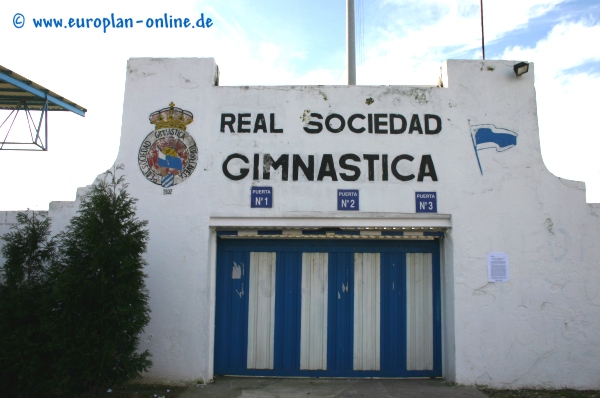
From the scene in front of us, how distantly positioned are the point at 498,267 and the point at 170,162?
495cm

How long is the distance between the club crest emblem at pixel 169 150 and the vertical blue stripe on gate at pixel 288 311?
1927 mm

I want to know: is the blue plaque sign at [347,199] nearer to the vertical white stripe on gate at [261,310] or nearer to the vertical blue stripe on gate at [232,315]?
the vertical white stripe on gate at [261,310]

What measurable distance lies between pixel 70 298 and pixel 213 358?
234 centimetres

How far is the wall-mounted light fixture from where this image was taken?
786 cm

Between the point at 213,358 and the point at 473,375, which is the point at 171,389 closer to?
the point at 213,358

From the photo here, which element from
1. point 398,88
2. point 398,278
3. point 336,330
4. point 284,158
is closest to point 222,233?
point 284,158

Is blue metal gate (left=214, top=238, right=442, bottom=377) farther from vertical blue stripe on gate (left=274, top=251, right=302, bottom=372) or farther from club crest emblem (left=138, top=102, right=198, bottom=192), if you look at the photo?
club crest emblem (left=138, top=102, right=198, bottom=192)

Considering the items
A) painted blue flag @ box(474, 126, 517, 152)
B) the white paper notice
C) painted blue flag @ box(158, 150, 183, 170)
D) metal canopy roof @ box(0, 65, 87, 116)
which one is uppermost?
metal canopy roof @ box(0, 65, 87, 116)

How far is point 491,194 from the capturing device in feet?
25.4

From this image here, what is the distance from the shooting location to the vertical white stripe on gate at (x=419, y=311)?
8000mm

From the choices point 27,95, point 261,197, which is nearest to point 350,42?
point 261,197

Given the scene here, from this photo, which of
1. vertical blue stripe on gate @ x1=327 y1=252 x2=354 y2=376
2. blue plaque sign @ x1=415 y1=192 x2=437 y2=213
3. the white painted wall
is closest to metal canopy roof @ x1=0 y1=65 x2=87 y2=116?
the white painted wall

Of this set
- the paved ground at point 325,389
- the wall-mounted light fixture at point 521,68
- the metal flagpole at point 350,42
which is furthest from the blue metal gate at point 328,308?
the metal flagpole at point 350,42

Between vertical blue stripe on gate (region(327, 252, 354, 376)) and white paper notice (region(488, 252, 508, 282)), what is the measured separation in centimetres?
198
